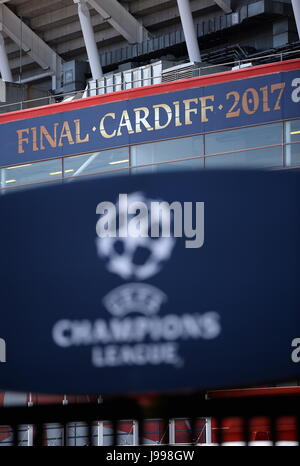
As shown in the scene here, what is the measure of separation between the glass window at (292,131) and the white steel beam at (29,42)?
25.9m

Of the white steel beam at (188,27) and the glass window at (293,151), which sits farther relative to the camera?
the white steel beam at (188,27)

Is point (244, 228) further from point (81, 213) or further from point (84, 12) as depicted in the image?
point (84, 12)

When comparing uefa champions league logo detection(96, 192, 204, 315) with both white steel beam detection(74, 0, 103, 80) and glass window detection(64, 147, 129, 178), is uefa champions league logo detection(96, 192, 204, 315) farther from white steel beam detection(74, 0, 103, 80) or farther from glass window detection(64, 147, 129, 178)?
white steel beam detection(74, 0, 103, 80)

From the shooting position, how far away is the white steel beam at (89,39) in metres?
44.1

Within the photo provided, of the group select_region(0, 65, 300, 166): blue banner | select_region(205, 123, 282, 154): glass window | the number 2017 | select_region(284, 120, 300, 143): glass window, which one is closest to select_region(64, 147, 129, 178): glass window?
select_region(0, 65, 300, 166): blue banner

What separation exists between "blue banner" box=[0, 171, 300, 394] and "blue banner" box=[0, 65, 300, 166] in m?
23.0

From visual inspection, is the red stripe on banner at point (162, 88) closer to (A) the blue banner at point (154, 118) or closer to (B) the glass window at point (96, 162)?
(A) the blue banner at point (154, 118)

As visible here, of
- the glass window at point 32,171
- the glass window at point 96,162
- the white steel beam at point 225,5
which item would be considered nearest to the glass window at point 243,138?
the glass window at point 96,162

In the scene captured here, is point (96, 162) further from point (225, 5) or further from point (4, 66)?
point (4, 66)

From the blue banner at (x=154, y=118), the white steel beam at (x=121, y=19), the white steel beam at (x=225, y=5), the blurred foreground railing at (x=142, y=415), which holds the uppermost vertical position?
the white steel beam at (x=121, y=19)

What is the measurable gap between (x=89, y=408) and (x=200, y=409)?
0.31 meters

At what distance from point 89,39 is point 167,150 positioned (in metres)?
18.5

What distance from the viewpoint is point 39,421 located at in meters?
2.93
